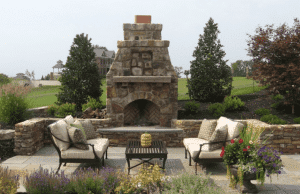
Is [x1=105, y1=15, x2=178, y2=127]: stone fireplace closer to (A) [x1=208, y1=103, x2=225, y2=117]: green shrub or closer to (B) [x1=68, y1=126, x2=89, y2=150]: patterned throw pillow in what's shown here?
(A) [x1=208, y1=103, x2=225, y2=117]: green shrub

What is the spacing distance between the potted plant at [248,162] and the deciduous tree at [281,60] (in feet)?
18.5

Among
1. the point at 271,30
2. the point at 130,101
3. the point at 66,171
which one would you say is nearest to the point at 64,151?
the point at 66,171

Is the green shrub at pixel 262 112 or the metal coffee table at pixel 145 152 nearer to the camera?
the metal coffee table at pixel 145 152

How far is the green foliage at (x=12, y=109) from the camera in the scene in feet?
25.1

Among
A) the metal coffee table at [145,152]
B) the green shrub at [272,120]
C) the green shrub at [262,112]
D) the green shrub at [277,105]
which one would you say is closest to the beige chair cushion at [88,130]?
the metal coffee table at [145,152]

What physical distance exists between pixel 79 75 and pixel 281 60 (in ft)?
26.8

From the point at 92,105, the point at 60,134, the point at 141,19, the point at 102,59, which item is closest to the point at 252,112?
the point at 141,19

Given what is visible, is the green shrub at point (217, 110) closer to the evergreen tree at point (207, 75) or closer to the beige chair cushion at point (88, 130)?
the evergreen tree at point (207, 75)

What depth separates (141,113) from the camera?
31.3 ft

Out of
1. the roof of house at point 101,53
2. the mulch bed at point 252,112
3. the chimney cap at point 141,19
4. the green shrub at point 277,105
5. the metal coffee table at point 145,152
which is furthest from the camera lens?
the roof of house at point 101,53

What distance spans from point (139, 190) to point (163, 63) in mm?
5494

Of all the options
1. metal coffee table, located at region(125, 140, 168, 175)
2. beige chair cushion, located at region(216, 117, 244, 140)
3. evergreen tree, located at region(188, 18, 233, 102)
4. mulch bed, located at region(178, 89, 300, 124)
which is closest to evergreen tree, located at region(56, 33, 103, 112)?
mulch bed, located at region(178, 89, 300, 124)

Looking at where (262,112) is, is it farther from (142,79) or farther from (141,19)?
(141,19)

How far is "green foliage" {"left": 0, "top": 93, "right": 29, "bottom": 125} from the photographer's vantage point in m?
7.64
